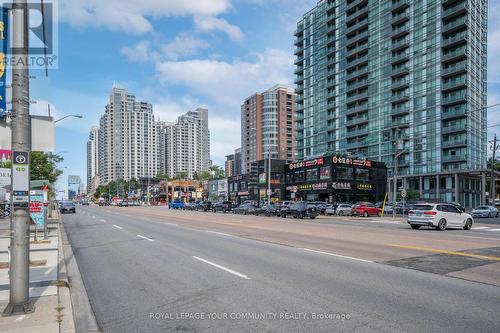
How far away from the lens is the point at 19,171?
6258mm

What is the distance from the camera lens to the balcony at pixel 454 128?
3227 inches

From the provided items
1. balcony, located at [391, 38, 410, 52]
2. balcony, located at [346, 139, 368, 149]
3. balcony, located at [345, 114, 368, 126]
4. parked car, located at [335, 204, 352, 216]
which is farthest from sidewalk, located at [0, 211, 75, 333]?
balcony, located at [345, 114, 368, 126]

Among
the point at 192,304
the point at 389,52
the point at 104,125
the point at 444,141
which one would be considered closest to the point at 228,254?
the point at 192,304

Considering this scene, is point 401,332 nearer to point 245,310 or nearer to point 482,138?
point 245,310

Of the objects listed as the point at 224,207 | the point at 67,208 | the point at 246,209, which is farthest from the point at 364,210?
the point at 67,208

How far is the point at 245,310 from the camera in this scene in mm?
6527

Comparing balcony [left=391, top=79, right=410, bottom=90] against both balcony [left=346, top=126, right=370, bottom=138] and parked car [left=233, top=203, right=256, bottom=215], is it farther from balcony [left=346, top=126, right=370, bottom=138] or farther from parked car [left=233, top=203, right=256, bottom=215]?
parked car [left=233, top=203, right=256, bottom=215]

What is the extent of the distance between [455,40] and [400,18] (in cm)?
1592

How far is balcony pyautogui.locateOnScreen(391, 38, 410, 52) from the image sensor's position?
3683 inches

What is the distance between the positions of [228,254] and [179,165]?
174250mm

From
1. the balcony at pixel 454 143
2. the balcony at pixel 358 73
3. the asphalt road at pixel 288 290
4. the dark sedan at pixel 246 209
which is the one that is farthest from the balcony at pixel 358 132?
the asphalt road at pixel 288 290

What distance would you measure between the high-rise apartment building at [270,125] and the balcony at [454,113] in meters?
80.6

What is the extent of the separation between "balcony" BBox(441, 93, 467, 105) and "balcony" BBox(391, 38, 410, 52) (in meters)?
16.4

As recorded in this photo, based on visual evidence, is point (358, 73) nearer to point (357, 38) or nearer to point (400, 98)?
point (357, 38)
